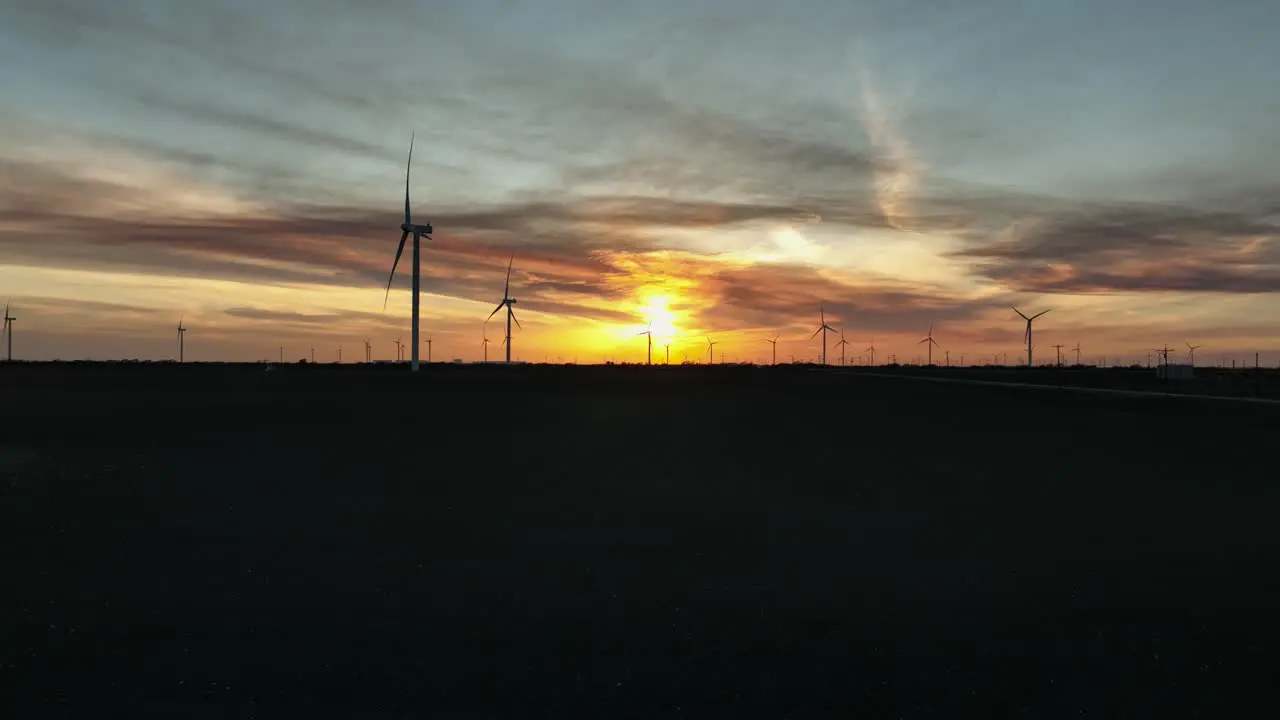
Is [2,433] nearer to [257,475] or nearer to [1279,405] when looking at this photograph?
[257,475]

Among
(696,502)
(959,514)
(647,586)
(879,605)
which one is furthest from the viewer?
(696,502)

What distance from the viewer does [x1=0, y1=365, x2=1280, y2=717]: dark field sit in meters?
7.10

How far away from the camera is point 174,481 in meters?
19.4

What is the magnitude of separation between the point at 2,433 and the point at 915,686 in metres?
34.3

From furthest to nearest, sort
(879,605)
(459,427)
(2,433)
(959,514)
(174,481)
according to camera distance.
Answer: (459,427), (2,433), (174,481), (959,514), (879,605)

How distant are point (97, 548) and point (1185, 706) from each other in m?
12.4

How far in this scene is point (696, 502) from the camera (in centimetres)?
1630

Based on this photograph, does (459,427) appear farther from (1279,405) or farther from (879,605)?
(1279,405)

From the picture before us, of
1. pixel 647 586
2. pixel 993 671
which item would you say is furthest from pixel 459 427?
pixel 993 671

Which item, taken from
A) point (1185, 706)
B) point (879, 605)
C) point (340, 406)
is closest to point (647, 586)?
point (879, 605)

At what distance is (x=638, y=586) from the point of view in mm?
10250

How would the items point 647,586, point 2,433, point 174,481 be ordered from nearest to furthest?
point 647,586 < point 174,481 < point 2,433

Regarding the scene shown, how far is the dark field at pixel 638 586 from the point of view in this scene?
23.3 ft

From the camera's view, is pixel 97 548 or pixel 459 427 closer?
pixel 97 548
